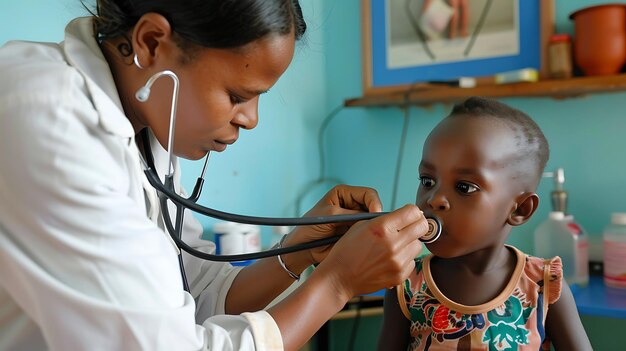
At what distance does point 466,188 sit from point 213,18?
21.4 inches

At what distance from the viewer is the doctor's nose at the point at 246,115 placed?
0.79 m

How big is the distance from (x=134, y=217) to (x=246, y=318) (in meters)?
0.20

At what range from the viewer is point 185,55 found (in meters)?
0.72

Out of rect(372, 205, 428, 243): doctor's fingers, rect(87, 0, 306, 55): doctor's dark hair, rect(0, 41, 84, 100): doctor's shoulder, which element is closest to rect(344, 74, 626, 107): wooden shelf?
rect(372, 205, 428, 243): doctor's fingers

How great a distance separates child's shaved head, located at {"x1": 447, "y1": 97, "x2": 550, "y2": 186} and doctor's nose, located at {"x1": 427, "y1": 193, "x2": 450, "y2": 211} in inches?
7.3

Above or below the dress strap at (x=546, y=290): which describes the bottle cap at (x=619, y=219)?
above

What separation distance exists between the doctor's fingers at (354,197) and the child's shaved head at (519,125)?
0.26m

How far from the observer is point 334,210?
899mm

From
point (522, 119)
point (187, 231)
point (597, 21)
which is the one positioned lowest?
point (187, 231)

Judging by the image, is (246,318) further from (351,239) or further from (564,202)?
(564,202)

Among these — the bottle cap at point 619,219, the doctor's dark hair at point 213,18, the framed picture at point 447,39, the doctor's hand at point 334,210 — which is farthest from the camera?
the framed picture at point 447,39

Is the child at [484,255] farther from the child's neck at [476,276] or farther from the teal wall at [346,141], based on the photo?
the teal wall at [346,141]

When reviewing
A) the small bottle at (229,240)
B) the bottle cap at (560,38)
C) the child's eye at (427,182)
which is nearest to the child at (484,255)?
the child's eye at (427,182)

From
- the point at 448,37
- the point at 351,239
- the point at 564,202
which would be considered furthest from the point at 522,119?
the point at 448,37
